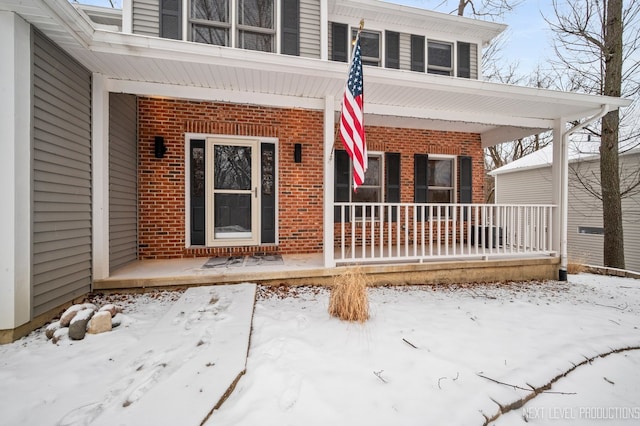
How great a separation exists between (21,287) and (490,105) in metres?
5.93

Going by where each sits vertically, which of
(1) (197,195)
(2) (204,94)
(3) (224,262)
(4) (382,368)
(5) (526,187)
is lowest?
(4) (382,368)

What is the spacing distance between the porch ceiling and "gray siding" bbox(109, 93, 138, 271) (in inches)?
29.3

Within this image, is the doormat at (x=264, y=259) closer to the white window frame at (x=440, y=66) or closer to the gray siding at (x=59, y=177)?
the gray siding at (x=59, y=177)

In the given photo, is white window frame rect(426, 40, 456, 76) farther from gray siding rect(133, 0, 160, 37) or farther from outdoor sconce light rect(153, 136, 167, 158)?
outdoor sconce light rect(153, 136, 167, 158)

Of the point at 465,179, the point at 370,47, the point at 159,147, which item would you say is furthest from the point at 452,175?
the point at 159,147

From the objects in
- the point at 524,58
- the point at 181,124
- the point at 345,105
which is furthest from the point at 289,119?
the point at 524,58

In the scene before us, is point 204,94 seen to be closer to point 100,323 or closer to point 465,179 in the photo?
point 100,323

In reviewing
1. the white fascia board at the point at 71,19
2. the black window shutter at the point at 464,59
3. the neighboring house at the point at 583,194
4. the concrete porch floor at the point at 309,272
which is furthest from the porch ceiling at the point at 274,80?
the neighboring house at the point at 583,194

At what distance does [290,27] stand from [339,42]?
1241 millimetres

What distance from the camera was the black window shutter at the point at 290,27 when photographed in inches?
196

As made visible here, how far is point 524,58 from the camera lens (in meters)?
12.4

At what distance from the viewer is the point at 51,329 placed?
2.39 metres

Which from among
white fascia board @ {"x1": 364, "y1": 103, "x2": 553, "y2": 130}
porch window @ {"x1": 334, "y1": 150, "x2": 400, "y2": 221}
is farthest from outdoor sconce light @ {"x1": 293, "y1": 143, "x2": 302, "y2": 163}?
white fascia board @ {"x1": 364, "y1": 103, "x2": 553, "y2": 130}

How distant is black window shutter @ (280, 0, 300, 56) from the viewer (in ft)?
16.3
